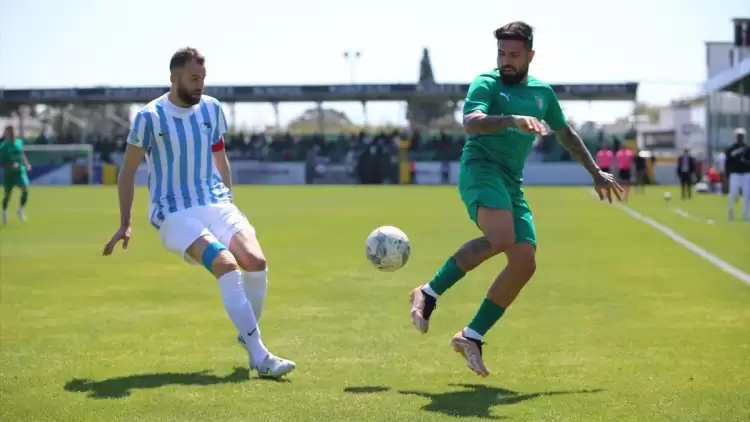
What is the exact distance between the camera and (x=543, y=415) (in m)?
5.86

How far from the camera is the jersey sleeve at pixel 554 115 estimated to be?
24.2 ft

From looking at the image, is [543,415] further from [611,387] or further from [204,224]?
[204,224]

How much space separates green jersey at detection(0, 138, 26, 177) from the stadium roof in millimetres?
27424

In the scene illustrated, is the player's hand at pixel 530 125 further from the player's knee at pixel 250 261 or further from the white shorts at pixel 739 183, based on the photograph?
the white shorts at pixel 739 183

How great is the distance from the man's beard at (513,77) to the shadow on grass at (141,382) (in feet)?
7.76

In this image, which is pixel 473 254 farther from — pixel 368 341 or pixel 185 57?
pixel 185 57

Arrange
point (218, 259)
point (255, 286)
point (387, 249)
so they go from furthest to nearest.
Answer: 1. point (387, 249)
2. point (255, 286)
3. point (218, 259)

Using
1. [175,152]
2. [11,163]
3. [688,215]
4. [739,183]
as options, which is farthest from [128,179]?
[688,215]

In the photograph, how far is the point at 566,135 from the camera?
25.0 feet

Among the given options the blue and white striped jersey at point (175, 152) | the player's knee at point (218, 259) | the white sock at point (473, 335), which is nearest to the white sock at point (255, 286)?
the player's knee at point (218, 259)

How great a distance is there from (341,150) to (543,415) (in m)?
58.4

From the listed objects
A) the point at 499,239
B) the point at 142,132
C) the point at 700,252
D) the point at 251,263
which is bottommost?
the point at 700,252

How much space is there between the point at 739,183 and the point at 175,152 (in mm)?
20481

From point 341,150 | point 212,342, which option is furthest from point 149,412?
point 341,150
